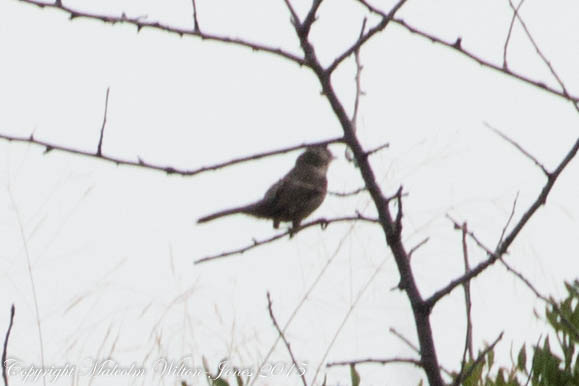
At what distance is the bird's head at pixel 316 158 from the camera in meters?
6.05

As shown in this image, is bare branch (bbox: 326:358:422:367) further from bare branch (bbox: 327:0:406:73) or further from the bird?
the bird

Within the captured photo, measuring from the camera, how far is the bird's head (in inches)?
238

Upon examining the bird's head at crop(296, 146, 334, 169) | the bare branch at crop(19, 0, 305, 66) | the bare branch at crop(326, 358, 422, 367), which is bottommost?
the bare branch at crop(326, 358, 422, 367)

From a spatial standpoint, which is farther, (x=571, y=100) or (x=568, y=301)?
(x=568, y=301)

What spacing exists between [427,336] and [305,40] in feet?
2.05

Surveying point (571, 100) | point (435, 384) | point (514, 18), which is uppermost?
point (514, 18)

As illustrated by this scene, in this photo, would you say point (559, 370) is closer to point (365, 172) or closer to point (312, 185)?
point (365, 172)

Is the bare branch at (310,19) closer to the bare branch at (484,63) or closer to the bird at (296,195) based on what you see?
the bare branch at (484,63)

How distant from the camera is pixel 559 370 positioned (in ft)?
9.14

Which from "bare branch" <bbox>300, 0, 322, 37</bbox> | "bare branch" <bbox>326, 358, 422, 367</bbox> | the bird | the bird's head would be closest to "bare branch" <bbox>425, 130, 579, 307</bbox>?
"bare branch" <bbox>326, 358, 422, 367</bbox>

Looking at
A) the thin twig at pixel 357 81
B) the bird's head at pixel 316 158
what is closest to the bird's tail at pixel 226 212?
the bird's head at pixel 316 158

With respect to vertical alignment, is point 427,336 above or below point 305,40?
below

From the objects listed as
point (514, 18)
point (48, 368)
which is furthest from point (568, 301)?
point (48, 368)

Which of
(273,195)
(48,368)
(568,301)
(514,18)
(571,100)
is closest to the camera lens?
(571,100)
